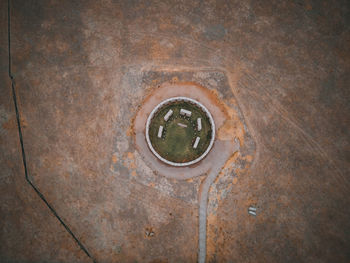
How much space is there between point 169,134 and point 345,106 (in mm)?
9157

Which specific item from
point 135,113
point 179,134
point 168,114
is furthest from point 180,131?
point 135,113

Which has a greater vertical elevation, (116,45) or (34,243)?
(116,45)

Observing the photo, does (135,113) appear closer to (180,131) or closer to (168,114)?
(168,114)

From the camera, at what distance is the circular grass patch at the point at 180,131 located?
1201 centimetres

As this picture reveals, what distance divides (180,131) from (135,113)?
2525 millimetres

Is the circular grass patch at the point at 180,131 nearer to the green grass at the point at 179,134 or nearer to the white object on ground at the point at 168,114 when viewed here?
the green grass at the point at 179,134

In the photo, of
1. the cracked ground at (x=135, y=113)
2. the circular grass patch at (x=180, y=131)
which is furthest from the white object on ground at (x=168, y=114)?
the cracked ground at (x=135, y=113)

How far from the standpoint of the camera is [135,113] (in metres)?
11.9

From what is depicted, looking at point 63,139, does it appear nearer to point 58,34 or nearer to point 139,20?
point 58,34

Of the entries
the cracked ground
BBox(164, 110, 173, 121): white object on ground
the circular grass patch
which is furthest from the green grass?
the cracked ground

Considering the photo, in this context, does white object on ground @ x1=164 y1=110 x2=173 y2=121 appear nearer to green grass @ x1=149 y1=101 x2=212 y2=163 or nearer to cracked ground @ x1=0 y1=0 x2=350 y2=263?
green grass @ x1=149 y1=101 x2=212 y2=163

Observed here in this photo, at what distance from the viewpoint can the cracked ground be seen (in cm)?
1148

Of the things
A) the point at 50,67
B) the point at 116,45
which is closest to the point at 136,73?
the point at 116,45

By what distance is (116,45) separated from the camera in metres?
11.9
